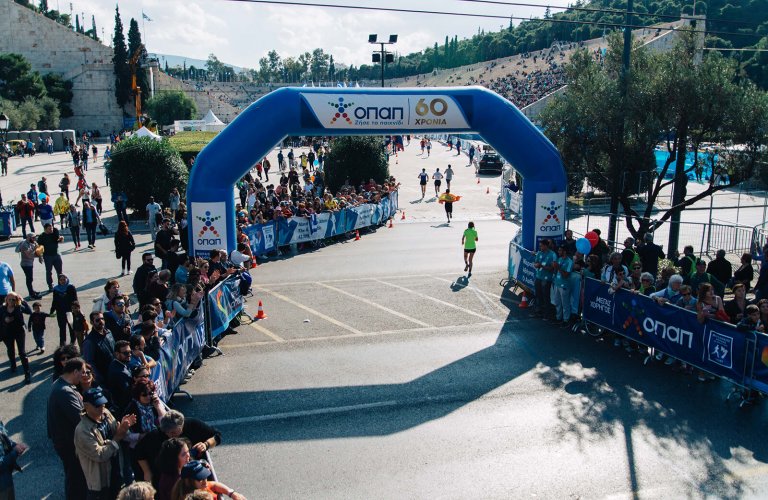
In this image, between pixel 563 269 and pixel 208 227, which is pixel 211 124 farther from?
pixel 563 269

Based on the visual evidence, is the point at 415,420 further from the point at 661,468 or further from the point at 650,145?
the point at 650,145

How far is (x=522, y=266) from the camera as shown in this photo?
15195 millimetres

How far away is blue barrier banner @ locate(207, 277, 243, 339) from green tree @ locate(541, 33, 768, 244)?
341 inches

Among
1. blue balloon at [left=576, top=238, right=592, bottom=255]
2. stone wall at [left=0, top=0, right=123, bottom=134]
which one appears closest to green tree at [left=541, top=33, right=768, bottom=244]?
blue balloon at [left=576, top=238, right=592, bottom=255]

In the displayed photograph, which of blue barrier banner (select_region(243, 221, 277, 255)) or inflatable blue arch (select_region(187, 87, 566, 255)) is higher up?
inflatable blue arch (select_region(187, 87, 566, 255))

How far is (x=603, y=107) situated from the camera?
14.8 m

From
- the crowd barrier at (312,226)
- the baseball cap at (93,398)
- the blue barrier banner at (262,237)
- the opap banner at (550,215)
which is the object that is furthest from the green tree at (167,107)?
the baseball cap at (93,398)

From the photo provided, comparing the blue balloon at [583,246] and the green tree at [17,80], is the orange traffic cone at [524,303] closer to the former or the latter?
the blue balloon at [583,246]

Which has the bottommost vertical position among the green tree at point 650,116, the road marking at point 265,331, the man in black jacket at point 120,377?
the road marking at point 265,331

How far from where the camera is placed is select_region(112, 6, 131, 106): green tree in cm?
8438

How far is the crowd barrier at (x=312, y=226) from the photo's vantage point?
19344 mm

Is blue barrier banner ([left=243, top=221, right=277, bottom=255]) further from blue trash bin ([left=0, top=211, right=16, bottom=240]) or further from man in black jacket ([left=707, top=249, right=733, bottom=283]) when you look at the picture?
man in black jacket ([left=707, top=249, right=733, bottom=283])

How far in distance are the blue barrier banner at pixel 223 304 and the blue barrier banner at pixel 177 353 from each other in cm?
49

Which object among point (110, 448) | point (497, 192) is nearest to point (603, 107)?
point (110, 448)
